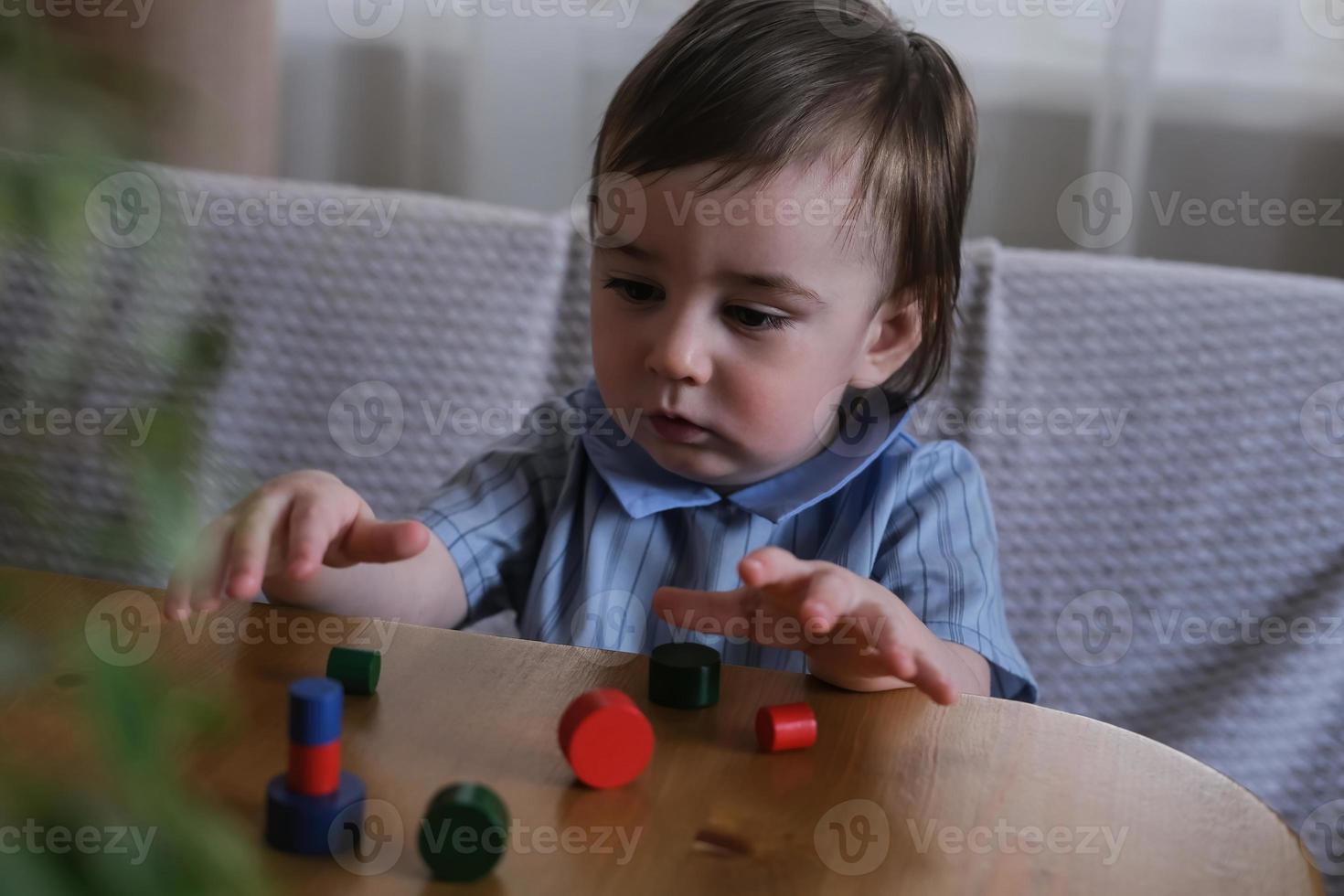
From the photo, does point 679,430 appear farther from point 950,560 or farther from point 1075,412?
point 1075,412

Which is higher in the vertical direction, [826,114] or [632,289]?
[826,114]

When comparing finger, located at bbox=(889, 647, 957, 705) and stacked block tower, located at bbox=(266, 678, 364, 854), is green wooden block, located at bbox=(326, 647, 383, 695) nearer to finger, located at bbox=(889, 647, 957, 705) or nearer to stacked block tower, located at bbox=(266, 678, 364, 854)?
stacked block tower, located at bbox=(266, 678, 364, 854)

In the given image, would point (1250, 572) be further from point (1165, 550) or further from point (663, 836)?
point (663, 836)

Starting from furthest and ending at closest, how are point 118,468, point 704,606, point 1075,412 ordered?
point 1075,412, point 704,606, point 118,468

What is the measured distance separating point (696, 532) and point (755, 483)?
6cm

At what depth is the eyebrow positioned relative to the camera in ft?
2.93

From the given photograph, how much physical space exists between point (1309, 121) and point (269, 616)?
1632 mm

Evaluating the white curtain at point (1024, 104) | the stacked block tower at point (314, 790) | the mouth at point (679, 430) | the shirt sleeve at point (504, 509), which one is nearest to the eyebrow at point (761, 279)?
the mouth at point (679, 430)

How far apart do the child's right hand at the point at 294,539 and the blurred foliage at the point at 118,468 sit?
Result: 0.41 m

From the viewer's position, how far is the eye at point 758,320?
0.92m

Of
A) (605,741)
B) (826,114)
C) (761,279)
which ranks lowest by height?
(605,741)

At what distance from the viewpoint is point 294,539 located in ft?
2.29

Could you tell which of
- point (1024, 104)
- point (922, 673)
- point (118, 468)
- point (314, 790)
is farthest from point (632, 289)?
point (1024, 104)

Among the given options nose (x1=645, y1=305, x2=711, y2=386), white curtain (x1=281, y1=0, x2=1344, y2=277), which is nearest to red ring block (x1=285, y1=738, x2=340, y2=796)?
nose (x1=645, y1=305, x2=711, y2=386)
